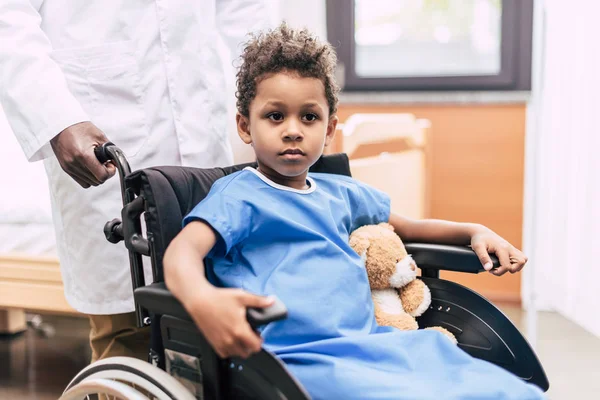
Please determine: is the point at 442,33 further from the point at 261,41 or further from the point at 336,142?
the point at 261,41

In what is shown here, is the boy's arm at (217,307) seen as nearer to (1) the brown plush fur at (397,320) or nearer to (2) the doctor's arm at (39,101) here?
(2) the doctor's arm at (39,101)

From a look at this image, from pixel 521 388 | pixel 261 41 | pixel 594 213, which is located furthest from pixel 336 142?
pixel 521 388

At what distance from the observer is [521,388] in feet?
2.98

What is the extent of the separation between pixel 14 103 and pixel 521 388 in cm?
92

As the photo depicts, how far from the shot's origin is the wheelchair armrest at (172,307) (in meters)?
0.77

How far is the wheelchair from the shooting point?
0.89 meters

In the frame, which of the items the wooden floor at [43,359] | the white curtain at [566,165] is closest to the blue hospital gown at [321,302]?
the wooden floor at [43,359]

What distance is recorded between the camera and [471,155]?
285 centimetres

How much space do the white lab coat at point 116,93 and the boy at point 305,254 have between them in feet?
0.81

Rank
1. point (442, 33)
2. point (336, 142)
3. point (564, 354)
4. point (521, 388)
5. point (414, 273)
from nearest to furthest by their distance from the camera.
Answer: point (521, 388)
point (414, 273)
point (564, 354)
point (336, 142)
point (442, 33)

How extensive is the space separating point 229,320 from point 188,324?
7.7 inches

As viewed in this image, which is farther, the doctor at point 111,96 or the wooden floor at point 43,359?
the wooden floor at point 43,359

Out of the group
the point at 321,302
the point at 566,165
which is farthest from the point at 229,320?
the point at 566,165

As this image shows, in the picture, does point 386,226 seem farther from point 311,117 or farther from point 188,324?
point 188,324
